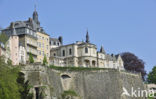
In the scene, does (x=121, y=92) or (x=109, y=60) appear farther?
(x=109, y=60)

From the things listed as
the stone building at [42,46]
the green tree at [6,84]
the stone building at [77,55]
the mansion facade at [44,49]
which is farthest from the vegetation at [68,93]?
the green tree at [6,84]

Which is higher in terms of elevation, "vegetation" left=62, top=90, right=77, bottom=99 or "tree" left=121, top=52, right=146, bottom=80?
"tree" left=121, top=52, right=146, bottom=80

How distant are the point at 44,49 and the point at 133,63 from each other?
28.4 m

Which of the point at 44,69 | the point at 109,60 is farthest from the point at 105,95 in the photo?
the point at 109,60

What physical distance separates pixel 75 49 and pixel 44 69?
23.3m

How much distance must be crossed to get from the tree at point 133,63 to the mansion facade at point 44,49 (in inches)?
246

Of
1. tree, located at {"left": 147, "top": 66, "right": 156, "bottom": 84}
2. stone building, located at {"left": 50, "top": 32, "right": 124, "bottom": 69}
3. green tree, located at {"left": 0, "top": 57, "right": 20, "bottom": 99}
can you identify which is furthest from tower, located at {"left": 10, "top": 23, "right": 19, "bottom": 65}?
tree, located at {"left": 147, "top": 66, "right": 156, "bottom": 84}

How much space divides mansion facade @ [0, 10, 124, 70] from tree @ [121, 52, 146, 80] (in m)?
6.25

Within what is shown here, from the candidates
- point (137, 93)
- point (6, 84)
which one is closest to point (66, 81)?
point (137, 93)

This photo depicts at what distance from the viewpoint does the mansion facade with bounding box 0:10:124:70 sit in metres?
72.1

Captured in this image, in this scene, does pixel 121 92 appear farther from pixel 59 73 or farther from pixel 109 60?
pixel 109 60

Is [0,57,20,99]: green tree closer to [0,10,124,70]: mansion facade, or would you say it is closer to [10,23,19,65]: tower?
[0,10,124,70]: mansion facade

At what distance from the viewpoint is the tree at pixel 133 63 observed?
98.4m

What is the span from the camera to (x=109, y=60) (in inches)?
A: 3757
